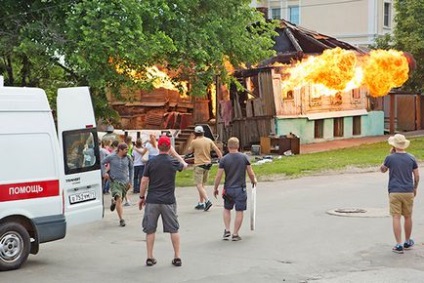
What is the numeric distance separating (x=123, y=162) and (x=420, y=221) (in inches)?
212

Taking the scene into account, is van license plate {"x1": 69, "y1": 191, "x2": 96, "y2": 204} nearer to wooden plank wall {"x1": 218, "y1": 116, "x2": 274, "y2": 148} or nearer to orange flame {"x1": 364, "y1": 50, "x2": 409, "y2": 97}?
wooden plank wall {"x1": 218, "y1": 116, "x2": 274, "y2": 148}

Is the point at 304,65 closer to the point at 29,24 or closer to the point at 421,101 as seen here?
the point at 421,101

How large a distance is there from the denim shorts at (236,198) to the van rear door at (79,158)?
77.1 inches

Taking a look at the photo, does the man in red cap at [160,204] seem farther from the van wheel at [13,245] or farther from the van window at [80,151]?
the van window at [80,151]

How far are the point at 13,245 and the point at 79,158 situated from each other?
7.14ft

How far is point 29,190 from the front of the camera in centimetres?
929

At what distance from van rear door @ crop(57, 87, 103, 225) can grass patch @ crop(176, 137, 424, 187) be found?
7.87 meters

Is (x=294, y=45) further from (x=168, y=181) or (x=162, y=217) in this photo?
(x=162, y=217)

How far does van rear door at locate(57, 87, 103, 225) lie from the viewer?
34.7 feet

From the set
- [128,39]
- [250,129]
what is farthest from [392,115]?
[128,39]

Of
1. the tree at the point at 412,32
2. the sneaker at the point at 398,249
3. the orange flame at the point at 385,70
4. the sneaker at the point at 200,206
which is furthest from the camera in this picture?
the tree at the point at 412,32

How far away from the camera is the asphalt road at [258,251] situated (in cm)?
872

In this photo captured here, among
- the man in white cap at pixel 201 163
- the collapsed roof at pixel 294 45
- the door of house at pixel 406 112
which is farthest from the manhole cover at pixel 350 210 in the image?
the door of house at pixel 406 112

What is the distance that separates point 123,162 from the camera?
13.1 meters
